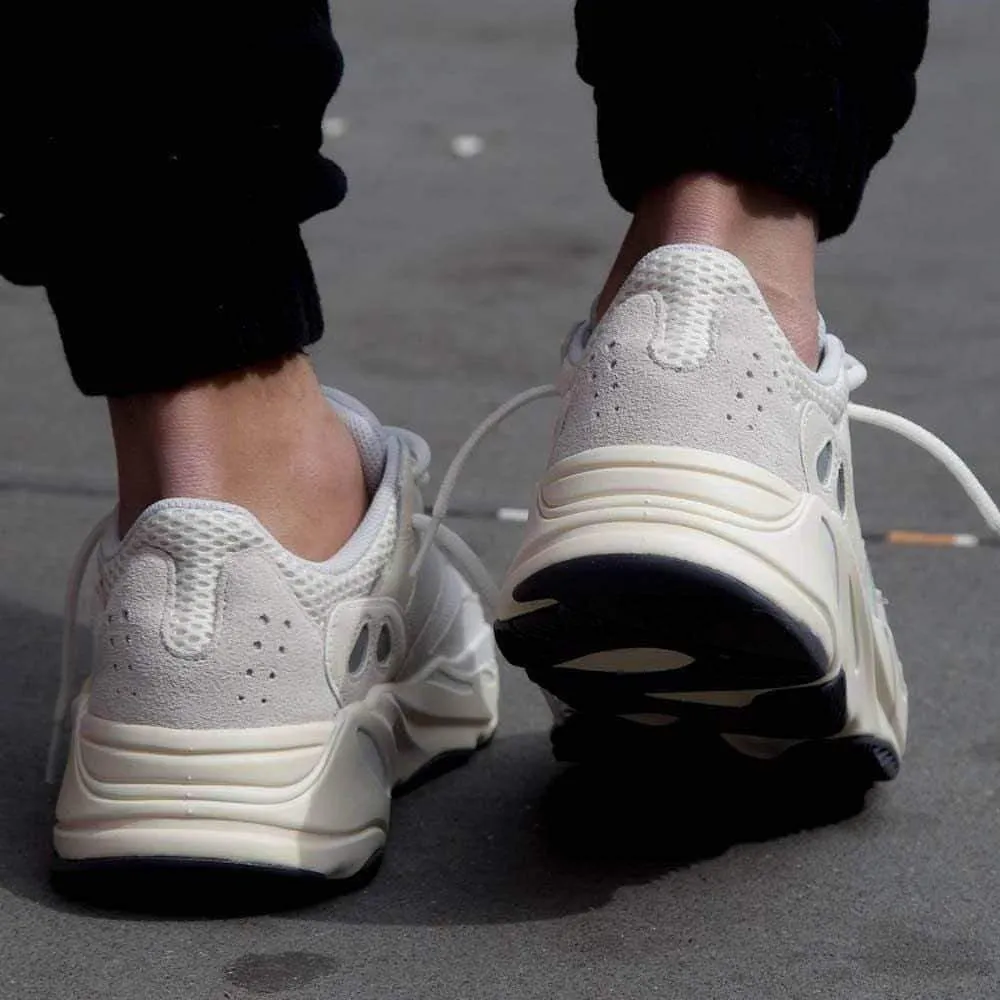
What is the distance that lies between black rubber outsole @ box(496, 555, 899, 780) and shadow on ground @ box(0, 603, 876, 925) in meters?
0.12

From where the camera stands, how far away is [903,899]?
1106mm

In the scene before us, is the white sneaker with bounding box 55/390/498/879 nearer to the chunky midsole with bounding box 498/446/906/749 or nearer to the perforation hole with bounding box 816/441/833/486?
the chunky midsole with bounding box 498/446/906/749

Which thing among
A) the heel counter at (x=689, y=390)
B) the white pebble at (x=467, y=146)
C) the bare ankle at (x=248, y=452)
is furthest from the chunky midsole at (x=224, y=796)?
the white pebble at (x=467, y=146)

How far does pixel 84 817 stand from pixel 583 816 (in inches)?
12.9

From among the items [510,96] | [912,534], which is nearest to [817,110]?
[912,534]

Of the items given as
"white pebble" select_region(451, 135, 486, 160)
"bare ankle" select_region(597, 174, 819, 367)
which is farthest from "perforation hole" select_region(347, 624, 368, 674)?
"white pebble" select_region(451, 135, 486, 160)

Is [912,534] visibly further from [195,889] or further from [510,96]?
[510,96]

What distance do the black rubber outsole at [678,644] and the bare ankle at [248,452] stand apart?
0.19 m

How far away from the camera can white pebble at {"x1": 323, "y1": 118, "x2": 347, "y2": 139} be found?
151 inches

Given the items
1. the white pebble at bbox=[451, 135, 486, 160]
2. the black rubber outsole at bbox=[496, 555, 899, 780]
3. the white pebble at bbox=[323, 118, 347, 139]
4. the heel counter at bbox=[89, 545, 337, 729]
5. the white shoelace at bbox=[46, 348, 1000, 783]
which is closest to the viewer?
the black rubber outsole at bbox=[496, 555, 899, 780]

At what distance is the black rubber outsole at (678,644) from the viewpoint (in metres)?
0.98

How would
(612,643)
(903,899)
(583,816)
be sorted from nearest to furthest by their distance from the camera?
(612,643) → (903,899) → (583,816)
